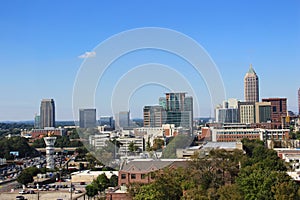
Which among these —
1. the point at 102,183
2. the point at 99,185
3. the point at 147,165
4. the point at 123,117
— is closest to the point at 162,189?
Answer: the point at 147,165

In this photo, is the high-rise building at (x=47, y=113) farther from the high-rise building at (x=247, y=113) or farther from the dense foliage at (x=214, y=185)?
the dense foliage at (x=214, y=185)

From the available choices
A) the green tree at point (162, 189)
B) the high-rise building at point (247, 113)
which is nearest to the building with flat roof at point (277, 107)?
the high-rise building at point (247, 113)

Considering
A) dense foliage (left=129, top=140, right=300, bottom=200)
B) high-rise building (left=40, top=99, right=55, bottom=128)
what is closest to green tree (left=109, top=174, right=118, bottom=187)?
dense foliage (left=129, top=140, right=300, bottom=200)

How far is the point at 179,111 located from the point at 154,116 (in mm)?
1098

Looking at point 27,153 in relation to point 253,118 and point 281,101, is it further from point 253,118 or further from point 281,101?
point 281,101

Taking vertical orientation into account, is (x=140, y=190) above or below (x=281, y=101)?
below

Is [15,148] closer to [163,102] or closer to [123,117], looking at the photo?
[163,102]

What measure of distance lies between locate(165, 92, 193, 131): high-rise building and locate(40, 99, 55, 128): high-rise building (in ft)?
89.3

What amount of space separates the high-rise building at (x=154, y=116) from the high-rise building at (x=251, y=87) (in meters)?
28.7

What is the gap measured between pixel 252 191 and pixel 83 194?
16.5ft

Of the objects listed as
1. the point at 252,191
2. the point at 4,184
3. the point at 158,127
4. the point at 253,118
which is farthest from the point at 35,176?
the point at 253,118

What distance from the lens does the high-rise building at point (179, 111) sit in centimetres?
1673

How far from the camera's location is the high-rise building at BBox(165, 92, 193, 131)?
1673 centimetres

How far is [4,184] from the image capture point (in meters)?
14.3
